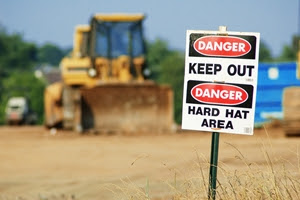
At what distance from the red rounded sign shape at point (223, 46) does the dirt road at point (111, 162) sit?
94 centimetres

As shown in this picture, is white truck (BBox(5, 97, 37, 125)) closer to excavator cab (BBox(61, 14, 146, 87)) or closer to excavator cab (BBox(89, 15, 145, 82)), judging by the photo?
excavator cab (BBox(61, 14, 146, 87))

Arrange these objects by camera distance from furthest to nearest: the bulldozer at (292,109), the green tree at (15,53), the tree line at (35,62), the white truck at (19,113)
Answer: the green tree at (15,53) < the tree line at (35,62) < the white truck at (19,113) < the bulldozer at (292,109)

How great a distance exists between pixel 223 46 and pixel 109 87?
52.1ft

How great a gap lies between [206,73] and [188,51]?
249mm

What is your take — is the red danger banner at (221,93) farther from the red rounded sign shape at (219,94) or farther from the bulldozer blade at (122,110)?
the bulldozer blade at (122,110)

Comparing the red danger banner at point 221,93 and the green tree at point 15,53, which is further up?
the red danger banner at point 221,93

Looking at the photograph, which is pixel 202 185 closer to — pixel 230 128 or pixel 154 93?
pixel 230 128

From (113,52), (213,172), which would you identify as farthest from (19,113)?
(213,172)

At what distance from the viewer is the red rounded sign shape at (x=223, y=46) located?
6.92 metres

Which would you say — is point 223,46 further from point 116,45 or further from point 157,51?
point 157,51

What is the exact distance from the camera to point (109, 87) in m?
22.7

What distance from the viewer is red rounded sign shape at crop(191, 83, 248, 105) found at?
6.91 metres

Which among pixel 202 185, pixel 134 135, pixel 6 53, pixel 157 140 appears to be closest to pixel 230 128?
pixel 202 185

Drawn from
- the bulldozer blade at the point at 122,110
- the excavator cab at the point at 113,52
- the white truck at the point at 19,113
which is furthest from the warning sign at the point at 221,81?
the white truck at the point at 19,113
